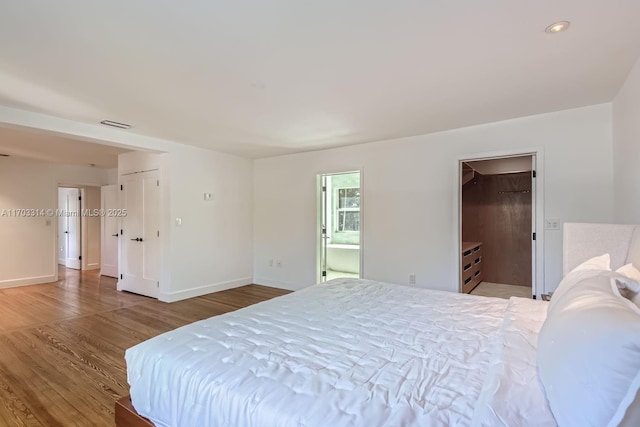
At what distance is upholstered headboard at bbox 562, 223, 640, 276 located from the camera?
1.89m

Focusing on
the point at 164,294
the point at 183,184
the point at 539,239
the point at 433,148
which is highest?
the point at 433,148

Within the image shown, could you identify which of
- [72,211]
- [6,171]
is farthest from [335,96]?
[72,211]

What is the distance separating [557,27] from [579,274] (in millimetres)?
1408

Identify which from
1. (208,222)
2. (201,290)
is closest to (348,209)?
(208,222)

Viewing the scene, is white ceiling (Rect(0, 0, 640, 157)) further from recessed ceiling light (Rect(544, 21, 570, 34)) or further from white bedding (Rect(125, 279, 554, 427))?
white bedding (Rect(125, 279, 554, 427))

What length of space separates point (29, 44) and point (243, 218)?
157 inches

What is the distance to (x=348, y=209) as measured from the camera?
23.2 feet

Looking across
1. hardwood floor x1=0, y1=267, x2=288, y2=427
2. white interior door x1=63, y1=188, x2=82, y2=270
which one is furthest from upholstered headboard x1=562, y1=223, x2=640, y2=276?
white interior door x1=63, y1=188, x2=82, y2=270

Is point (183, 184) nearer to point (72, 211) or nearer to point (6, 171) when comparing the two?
point (6, 171)

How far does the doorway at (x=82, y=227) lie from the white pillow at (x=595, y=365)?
29.5ft

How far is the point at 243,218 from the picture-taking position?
574 cm

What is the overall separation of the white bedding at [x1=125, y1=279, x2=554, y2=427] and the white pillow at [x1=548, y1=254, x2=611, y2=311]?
0.64ft

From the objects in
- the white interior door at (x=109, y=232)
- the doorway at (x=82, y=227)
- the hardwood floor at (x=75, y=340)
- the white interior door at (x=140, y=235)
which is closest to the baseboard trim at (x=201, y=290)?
the hardwood floor at (x=75, y=340)

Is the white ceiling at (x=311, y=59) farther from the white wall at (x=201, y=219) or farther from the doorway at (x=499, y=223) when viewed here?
the doorway at (x=499, y=223)
